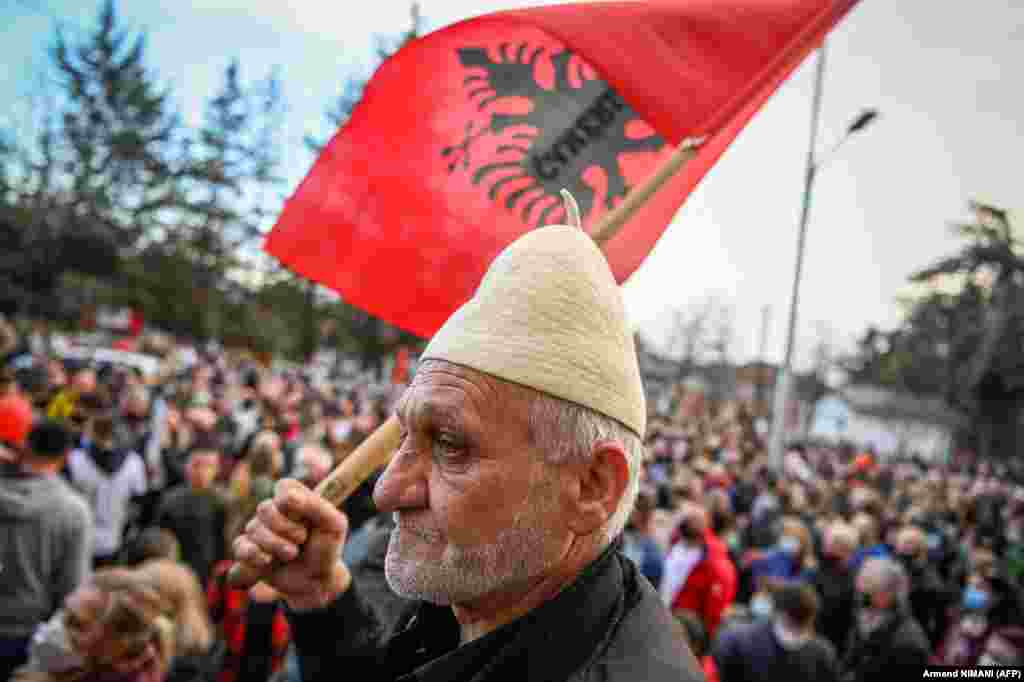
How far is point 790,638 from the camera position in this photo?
3.89 metres

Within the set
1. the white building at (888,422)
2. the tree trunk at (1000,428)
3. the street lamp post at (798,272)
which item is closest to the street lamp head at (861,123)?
the street lamp post at (798,272)

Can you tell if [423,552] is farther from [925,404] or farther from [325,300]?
[925,404]

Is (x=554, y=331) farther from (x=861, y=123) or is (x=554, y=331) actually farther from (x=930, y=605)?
(x=861, y=123)

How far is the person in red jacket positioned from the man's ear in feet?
13.9

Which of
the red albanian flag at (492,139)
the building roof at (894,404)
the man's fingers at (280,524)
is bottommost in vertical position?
the man's fingers at (280,524)

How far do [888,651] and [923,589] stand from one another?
2488mm

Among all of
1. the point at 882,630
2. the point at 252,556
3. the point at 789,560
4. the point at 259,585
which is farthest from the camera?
the point at 789,560

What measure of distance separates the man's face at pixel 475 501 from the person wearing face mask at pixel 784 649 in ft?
9.70

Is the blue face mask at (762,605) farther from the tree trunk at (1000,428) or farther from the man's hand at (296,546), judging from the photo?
the tree trunk at (1000,428)

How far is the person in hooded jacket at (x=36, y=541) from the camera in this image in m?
3.61

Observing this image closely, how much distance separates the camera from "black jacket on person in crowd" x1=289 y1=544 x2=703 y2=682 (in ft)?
4.37

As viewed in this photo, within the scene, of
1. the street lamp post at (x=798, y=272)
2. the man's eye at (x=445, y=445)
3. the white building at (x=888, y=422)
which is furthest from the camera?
the white building at (x=888, y=422)
